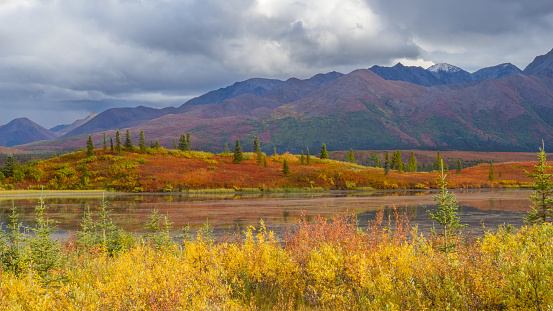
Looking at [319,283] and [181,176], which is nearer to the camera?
[319,283]

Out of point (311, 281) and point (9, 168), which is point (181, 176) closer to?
point (9, 168)

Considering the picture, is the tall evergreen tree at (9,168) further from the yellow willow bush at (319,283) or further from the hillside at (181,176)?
the yellow willow bush at (319,283)

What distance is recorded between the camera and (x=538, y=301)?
5.40 meters

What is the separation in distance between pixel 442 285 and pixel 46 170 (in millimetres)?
72249

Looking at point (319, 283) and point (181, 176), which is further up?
point (319, 283)

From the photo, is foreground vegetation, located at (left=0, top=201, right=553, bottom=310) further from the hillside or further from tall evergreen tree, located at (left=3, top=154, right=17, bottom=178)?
tall evergreen tree, located at (left=3, top=154, right=17, bottom=178)

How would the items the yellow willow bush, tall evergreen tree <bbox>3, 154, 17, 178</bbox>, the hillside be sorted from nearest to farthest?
the yellow willow bush
the hillside
tall evergreen tree <bbox>3, 154, 17, 178</bbox>

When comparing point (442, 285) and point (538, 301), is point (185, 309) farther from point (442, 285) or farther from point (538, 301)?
point (538, 301)

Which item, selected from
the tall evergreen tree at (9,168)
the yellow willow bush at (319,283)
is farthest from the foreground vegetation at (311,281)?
the tall evergreen tree at (9,168)

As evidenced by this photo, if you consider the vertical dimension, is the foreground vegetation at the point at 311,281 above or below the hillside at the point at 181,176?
above

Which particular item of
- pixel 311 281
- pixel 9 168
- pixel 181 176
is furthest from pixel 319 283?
Result: pixel 9 168

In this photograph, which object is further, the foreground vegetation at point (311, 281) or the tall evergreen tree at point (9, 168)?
the tall evergreen tree at point (9, 168)

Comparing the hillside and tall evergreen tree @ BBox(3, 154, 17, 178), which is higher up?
tall evergreen tree @ BBox(3, 154, 17, 178)

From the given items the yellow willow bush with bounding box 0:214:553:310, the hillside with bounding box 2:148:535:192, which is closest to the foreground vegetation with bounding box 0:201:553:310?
the yellow willow bush with bounding box 0:214:553:310
